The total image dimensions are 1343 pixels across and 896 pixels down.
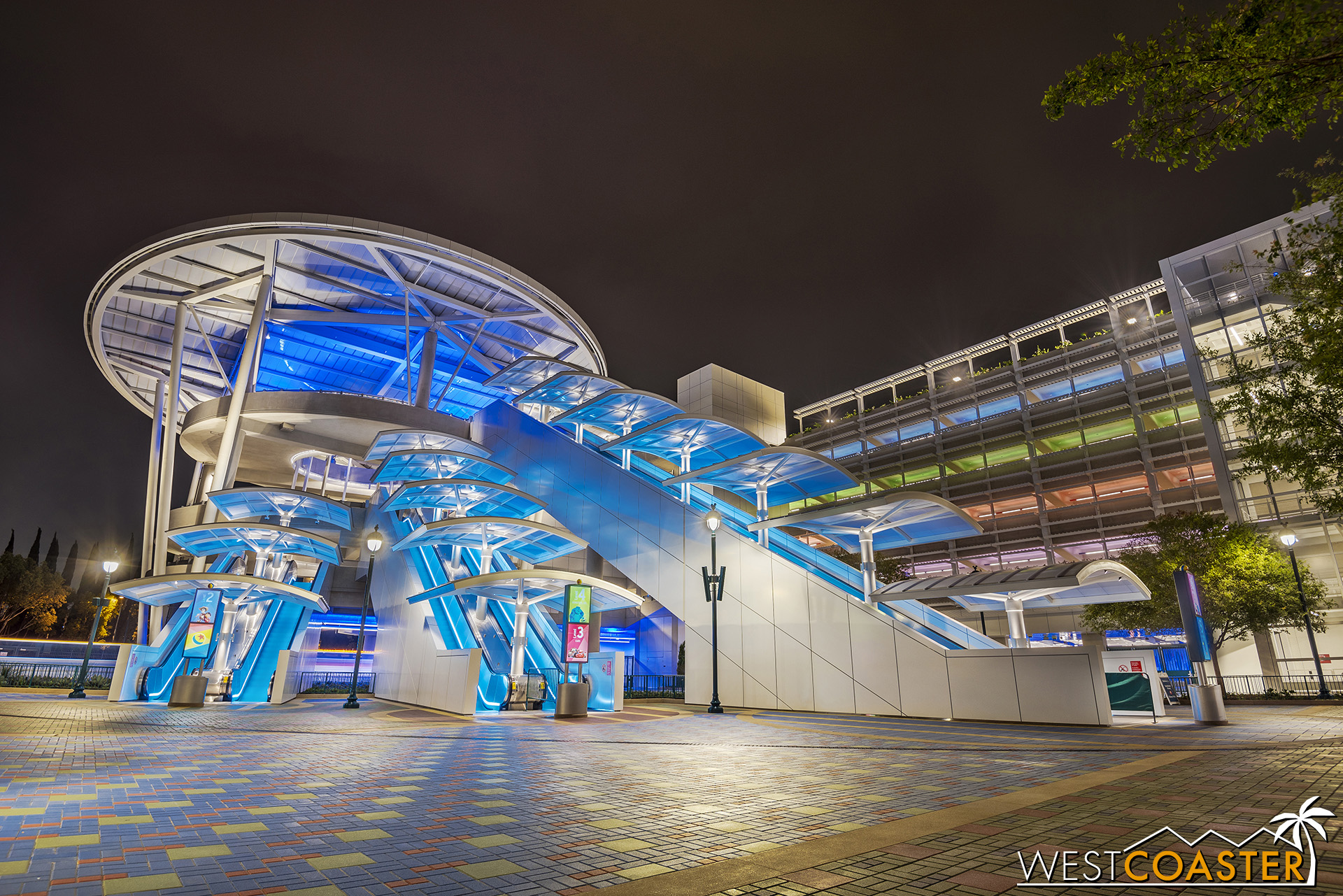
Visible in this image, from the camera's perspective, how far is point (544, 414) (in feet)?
119

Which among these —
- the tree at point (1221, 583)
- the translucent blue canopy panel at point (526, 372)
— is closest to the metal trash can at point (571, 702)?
the translucent blue canopy panel at point (526, 372)

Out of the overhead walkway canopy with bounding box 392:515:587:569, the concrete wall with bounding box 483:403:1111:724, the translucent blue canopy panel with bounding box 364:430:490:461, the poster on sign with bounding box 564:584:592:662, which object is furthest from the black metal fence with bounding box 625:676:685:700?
the translucent blue canopy panel with bounding box 364:430:490:461

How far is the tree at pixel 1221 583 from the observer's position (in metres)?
26.8

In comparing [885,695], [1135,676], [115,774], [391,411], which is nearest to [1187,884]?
[115,774]

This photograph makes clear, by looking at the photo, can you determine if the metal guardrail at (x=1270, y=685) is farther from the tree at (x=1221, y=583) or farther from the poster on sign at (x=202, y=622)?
the poster on sign at (x=202, y=622)

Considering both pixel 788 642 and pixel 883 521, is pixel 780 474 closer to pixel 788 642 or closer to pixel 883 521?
pixel 883 521

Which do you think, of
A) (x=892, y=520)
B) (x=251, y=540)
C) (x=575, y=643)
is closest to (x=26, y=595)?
(x=251, y=540)

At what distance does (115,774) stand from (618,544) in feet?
65.3

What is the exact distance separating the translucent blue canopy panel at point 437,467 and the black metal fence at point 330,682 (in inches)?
356

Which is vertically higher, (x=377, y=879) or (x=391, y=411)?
(x=391, y=411)

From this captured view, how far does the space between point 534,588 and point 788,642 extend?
26.7 ft

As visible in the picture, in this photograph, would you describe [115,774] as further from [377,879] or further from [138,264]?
[138,264]

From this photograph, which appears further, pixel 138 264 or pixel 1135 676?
pixel 138 264

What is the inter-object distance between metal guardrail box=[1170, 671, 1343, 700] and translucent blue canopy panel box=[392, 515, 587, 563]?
25108 mm
